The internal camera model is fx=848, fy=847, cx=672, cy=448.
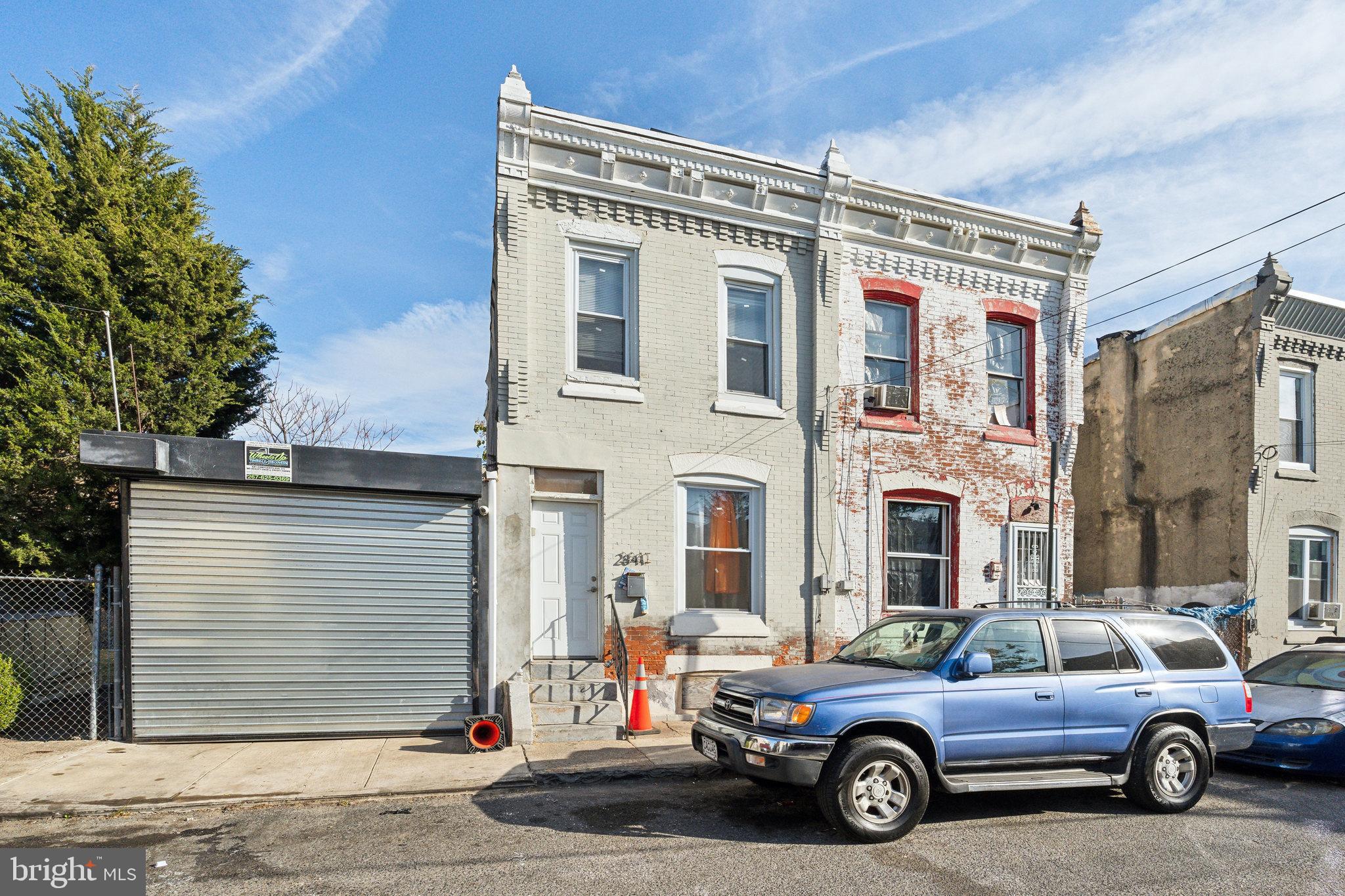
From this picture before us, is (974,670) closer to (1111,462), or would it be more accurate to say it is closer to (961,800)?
(961,800)

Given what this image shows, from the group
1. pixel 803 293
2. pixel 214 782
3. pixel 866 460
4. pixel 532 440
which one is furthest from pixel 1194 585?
pixel 214 782

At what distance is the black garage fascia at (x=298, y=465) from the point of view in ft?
28.2

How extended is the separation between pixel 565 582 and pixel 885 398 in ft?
17.3

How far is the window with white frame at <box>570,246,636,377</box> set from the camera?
11.1 m

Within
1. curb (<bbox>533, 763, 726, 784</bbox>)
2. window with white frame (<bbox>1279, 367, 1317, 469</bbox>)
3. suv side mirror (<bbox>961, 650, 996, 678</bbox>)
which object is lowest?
curb (<bbox>533, 763, 726, 784</bbox>)

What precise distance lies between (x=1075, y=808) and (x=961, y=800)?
2.92 ft

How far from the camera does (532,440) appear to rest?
1046 cm

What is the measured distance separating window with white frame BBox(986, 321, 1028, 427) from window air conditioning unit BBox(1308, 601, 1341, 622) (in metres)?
6.77

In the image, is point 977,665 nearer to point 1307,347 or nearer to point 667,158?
point 667,158

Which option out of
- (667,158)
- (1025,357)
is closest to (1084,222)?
(1025,357)

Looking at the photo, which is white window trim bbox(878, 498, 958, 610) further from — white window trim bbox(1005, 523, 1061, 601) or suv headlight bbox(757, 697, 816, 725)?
suv headlight bbox(757, 697, 816, 725)

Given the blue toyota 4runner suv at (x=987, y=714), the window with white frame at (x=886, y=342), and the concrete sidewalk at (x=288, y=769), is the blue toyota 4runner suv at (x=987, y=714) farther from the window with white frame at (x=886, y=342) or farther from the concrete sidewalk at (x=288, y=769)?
the window with white frame at (x=886, y=342)

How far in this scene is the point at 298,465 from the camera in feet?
30.6

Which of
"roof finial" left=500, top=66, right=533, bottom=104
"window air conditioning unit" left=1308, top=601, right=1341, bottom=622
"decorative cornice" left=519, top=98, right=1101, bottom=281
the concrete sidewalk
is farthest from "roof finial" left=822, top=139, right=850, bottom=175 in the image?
"window air conditioning unit" left=1308, top=601, right=1341, bottom=622
